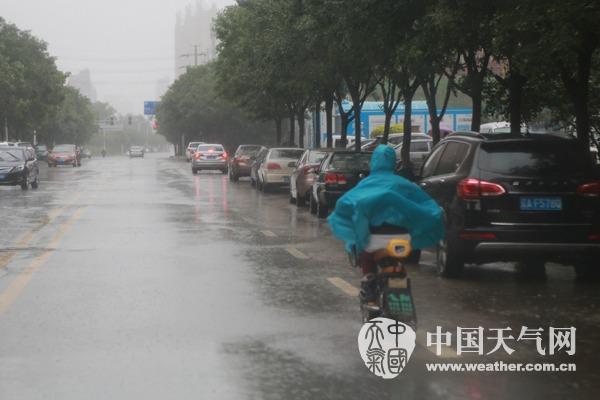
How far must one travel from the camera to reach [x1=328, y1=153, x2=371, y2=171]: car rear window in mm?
20153

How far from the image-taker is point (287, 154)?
31156 mm

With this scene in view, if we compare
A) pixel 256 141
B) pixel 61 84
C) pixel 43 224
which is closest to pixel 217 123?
pixel 256 141

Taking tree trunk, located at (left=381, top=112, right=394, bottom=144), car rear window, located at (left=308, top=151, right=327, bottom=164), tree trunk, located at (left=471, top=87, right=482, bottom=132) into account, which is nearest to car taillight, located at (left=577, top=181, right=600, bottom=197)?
tree trunk, located at (left=471, top=87, right=482, bottom=132)

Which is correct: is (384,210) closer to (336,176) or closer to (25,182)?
(336,176)

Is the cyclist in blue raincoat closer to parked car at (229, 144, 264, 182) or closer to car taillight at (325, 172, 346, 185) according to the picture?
car taillight at (325, 172, 346, 185)

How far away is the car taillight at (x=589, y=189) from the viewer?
10.4 metres

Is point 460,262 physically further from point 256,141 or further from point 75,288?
point 256,141

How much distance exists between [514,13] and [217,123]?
7809 cm

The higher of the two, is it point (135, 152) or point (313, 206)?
point (313, 206)

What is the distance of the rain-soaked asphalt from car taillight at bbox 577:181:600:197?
993 millimetres

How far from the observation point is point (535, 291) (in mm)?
10242

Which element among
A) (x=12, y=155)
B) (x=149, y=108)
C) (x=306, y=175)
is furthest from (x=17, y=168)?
(x=149, y=108)

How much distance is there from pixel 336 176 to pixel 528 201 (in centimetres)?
960

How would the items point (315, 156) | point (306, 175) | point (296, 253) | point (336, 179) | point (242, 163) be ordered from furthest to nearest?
point (242, 163) < point (315, 156) < point (306, 175) < point (336, 179) < point (296, 253)
